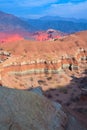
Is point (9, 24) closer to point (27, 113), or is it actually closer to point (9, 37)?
point (9, 37)

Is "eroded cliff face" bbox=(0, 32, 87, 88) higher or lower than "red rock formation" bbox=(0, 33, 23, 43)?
lower

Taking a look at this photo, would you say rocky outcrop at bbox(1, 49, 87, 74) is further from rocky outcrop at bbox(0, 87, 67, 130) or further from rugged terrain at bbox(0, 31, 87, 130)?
rocky outcrop at bbox(0, 87, 67, 130)

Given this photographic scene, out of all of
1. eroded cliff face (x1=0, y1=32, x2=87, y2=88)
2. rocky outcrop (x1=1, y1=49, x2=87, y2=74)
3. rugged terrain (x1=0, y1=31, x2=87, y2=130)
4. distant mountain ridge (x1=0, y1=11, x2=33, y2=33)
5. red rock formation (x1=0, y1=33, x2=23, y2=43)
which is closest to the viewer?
rugged terrain (x1=0, y1=31, x2=87, y2=130)

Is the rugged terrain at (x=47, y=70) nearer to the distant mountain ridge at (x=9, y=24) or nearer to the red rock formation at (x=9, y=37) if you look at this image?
the red rock formation at (x=9, y=37)

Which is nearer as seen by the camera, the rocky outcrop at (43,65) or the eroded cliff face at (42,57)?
the rocky outcrop at (43,65)

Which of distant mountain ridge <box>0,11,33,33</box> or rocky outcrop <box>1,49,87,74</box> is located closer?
rocky outcrop <box>1,49,87,74</box>

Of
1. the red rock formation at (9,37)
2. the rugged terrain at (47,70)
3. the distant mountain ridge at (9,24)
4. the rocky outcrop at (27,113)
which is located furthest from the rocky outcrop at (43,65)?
the distant mountain ridge at (9,24)

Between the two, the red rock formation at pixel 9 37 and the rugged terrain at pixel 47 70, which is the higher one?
the red rock formation at pixel 9 37

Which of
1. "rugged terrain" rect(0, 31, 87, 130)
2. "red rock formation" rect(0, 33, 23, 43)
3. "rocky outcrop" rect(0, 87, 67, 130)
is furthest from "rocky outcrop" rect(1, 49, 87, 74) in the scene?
"red rock formation" rect(0, 33, 23, 43)
